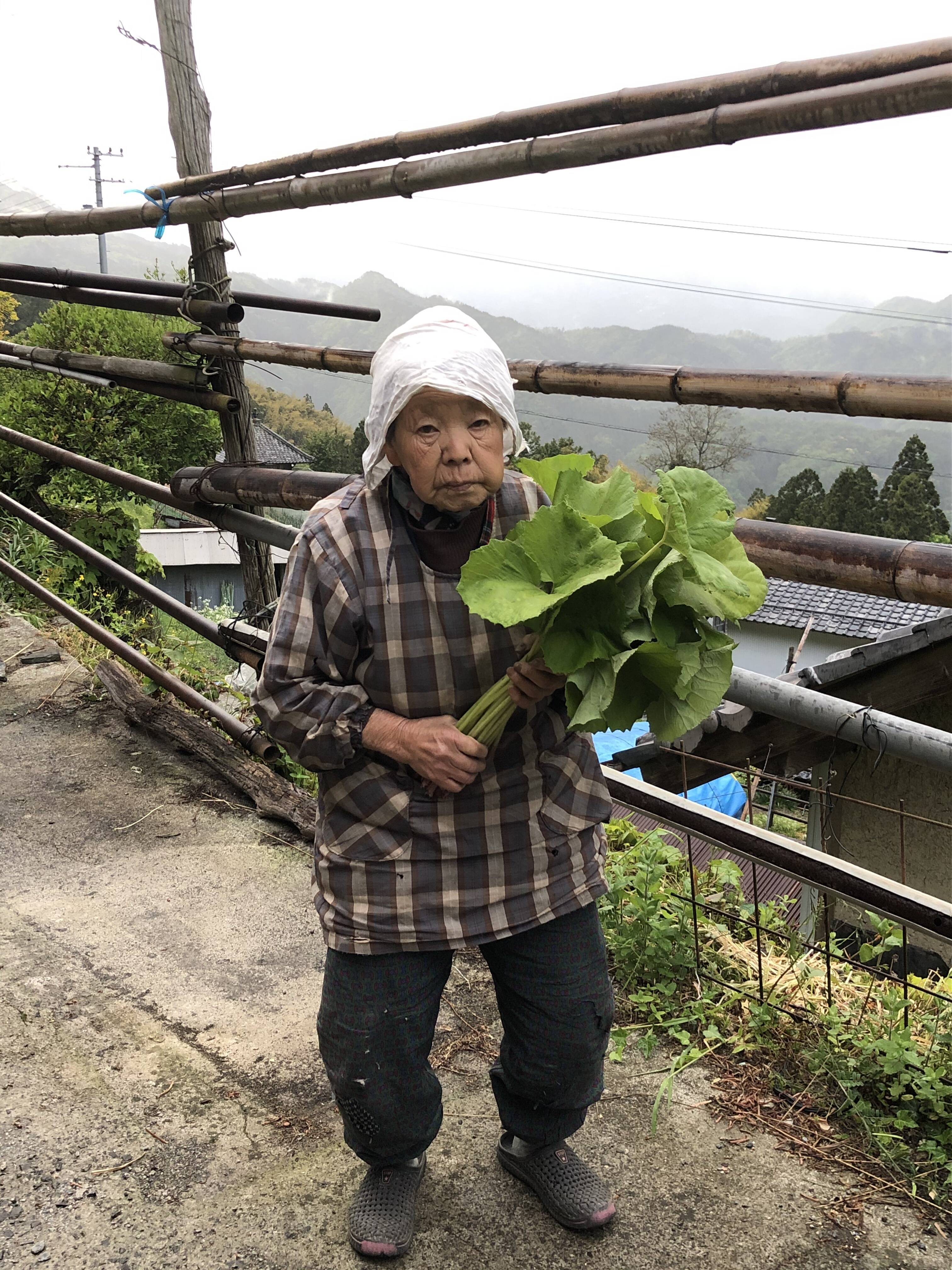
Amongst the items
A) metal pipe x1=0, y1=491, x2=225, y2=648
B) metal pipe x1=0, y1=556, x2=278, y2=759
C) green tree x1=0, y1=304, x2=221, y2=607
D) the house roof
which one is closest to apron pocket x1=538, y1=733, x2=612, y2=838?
metal pipe x1=0, y1=491, x2=225, y2=648

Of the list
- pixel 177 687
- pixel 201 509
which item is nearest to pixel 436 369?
pixel 201 509

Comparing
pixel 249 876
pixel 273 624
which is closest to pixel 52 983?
pixel 249 876

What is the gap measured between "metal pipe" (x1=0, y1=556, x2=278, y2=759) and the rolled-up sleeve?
1.91 m

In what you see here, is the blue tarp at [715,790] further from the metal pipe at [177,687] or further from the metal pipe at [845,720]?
the metal pipe at [845,720]

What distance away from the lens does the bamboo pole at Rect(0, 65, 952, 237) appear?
5.19ft

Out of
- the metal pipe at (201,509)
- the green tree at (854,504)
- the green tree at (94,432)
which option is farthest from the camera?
the green tree at (854,504)

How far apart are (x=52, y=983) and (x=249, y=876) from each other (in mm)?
666

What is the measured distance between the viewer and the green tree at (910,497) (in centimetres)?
3506

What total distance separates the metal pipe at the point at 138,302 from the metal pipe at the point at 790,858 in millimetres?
1915

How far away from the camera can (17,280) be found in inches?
165

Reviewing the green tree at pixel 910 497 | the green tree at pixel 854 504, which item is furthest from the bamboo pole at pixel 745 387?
the green tree at pixel 854 504

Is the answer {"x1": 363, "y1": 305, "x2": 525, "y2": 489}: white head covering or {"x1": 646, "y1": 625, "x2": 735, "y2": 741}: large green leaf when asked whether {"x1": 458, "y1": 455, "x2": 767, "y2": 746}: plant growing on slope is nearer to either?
{"x1": 646, "y1": 625, "x2": 735, "y2": 741}: large green leaf

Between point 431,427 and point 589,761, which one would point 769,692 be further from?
point 431,427

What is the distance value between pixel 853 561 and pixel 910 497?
121 ft
